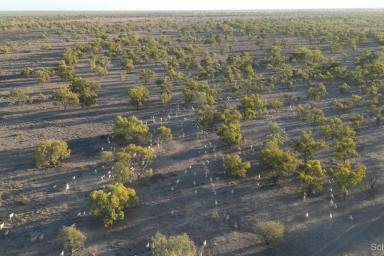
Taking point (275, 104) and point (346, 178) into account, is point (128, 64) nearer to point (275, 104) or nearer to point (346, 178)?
point (275, 104)

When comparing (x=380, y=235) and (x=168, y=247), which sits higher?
(x=168, y=247)

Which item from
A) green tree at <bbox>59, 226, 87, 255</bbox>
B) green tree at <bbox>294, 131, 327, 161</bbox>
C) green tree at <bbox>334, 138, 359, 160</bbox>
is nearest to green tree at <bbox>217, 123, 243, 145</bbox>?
green tree at <bbox>294, 131, 327, 161</bbox>

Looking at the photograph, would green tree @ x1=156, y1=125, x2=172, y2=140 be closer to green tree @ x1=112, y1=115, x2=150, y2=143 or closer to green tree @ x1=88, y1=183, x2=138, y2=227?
green tree @ x1=112, y1=115, x2=150, y2=143

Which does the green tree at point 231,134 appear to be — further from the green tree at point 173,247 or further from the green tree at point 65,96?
the green tree at point 65,96

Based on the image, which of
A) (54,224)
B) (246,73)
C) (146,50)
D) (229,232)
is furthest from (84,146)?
(146,50)

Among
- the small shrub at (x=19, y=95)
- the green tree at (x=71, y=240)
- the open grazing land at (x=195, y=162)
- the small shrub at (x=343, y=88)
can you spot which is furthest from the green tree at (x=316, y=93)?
the green tree at (x=71, y=240)

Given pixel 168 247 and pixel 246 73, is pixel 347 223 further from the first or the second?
pixel 246 73
